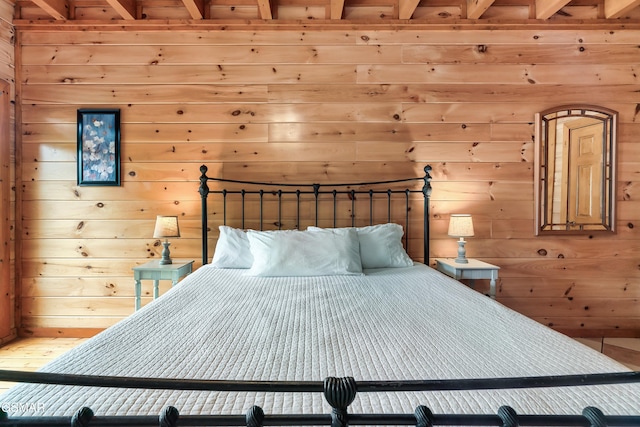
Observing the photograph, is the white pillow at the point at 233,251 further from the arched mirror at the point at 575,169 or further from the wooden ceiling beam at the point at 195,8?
the arched mirror at the point at 575,169

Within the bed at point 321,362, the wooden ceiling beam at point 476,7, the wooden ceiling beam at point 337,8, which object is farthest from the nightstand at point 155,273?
the wooden ceiling beam at point 476,7

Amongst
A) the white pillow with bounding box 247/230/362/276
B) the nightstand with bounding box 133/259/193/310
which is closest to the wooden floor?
the nightstand with bounding box 133/259/193/310

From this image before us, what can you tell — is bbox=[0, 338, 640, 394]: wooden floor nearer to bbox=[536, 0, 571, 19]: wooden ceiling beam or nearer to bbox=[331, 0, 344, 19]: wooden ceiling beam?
bbox=[536, 0, 571, 19]: wooden ceiling beam

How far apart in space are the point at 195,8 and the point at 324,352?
2668 mm

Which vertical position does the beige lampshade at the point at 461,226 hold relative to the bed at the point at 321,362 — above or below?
above

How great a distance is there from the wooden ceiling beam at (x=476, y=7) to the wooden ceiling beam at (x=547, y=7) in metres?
0.45

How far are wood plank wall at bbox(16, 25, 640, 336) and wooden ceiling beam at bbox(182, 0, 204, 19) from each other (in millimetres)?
133

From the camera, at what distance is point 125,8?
2.35 m

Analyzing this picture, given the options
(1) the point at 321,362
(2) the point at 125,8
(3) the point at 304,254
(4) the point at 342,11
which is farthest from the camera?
(4) the point at 342,11

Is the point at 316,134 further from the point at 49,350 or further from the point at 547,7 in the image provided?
the point at 49,350

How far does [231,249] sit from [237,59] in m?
1.58

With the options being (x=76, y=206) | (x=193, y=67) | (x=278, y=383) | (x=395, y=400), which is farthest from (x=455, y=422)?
(x=76, y=206)

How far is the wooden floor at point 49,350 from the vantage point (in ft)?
6.90

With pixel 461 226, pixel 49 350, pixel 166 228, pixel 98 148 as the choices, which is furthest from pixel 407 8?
pixel 49 350
